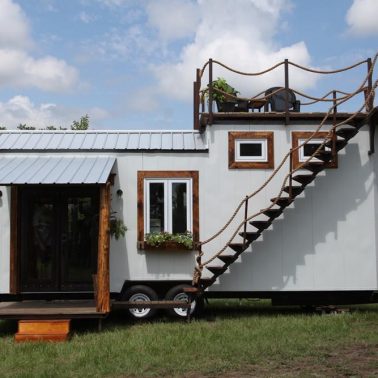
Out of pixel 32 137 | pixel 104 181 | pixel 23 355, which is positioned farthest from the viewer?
pixel 32 137

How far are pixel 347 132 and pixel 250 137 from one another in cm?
187

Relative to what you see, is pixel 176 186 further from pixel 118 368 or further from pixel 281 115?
pixel 118 368

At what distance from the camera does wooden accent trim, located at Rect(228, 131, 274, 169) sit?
11.4 meters

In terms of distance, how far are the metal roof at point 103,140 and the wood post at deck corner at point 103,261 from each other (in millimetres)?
1757

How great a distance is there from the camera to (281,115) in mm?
11438

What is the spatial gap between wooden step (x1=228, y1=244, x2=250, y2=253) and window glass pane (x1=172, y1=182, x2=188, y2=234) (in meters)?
1.07

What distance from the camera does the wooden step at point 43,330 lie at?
30.9ft

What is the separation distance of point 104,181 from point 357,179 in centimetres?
505

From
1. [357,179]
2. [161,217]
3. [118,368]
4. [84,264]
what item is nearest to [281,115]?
[357,179]

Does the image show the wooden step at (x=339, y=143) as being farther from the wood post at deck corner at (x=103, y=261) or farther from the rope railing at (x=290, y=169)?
the wood post at deck corner at (x=103, y=261)

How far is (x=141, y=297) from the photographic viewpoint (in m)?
11.1

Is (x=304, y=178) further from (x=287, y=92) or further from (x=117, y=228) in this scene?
(x=117, y=228)

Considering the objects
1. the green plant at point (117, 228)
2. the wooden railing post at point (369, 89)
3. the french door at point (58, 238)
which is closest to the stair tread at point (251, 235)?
the green plant at point (117, 228)

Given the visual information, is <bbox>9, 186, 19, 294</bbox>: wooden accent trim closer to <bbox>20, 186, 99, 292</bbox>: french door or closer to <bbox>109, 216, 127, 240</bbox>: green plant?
<bbox>20, 186, 99, 292</bbox>: french door
